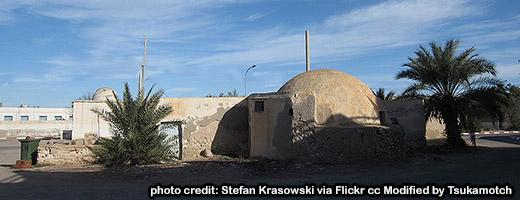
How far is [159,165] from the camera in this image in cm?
1206

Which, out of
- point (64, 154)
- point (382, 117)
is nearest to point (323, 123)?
point (382, 117)

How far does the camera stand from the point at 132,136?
11859 millimetres

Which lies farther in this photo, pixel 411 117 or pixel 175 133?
pixel 411 117

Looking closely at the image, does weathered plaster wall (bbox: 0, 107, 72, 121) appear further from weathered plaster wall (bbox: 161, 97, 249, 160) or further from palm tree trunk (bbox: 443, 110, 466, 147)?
palm tree trunk (bbox: 443, 110, 466, 147)

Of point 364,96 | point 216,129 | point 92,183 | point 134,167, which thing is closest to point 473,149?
point 364,96

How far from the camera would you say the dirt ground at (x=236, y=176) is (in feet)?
26.6

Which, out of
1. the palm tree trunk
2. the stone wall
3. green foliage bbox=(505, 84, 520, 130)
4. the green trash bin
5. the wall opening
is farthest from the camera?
green foliage bbox=(505, 84, 520, 130)

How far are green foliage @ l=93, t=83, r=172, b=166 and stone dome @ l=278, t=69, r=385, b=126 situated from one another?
4.79 metres

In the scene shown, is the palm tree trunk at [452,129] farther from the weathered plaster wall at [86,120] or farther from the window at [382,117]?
the weathered plaster wall at [86,120]

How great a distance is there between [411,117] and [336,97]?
623 cm

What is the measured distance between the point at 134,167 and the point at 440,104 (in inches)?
517

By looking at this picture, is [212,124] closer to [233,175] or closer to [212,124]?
[212,124]

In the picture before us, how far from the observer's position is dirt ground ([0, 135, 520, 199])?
8.10 m

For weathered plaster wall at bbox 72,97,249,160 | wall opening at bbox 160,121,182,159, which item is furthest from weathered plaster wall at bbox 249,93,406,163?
wall opening at bbox 160,121,182,159
